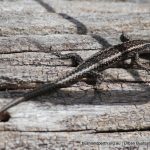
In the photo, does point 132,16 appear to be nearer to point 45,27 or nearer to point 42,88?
point 45,27

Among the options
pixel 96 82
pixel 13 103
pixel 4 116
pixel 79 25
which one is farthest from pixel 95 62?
pixel 4 116

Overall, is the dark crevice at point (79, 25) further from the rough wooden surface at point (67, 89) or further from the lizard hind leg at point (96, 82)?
the lizard hind leg at point (96, 82)

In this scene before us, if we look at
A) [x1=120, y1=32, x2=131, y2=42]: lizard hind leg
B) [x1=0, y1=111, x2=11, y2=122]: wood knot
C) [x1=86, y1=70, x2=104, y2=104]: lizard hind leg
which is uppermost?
[x1=120, y1=32, x2=131, y2=42]: lizard hind leg

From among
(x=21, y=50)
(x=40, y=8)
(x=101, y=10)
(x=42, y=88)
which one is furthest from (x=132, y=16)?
(x=42, y=88)

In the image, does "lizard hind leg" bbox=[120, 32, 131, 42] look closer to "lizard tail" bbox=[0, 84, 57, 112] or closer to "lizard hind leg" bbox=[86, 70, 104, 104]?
"lizard hind leg" bbox=[86, 70, 104, 104]

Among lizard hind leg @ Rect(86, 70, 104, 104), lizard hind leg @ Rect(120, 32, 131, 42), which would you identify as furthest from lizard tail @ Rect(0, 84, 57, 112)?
lizard hind leg @ Rect(120, 32, 131, 42)

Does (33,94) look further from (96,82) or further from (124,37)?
(124,37)
